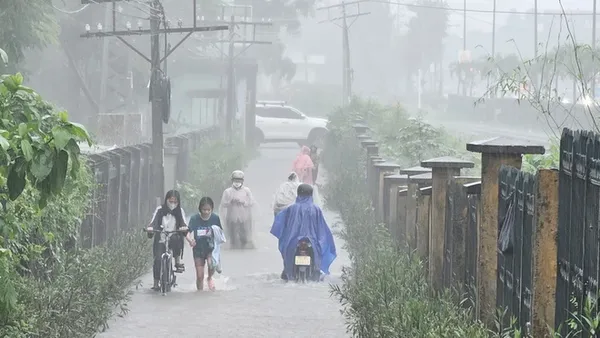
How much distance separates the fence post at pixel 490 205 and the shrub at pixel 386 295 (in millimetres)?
253

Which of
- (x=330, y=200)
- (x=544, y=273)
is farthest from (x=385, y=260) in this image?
(x=330, y=200)

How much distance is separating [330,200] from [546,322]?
20.5 metres

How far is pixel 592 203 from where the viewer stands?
261 inches

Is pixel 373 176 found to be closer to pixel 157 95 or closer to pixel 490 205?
pixel 157 95

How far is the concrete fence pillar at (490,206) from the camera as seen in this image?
9906 millimetres

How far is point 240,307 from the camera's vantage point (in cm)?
1525

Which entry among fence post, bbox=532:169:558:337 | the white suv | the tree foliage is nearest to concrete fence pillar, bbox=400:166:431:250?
fence post, bbox=532:169:558:337

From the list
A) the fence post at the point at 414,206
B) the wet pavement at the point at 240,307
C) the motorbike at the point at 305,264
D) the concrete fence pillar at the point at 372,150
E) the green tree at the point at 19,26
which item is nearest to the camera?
the wet pavement at the point at 240,307

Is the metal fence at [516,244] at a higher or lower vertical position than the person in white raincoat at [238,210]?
higher

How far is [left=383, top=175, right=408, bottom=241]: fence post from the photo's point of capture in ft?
58.5

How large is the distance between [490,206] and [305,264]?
321 inches

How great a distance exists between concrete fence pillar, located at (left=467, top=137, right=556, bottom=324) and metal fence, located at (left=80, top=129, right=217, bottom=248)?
20.8ft

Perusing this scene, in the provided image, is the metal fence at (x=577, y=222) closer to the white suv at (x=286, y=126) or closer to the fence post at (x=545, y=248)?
the fence post at (x=545, y=248)

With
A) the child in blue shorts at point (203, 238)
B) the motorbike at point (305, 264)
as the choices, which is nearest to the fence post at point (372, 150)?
the motorbike at point (305, 264)
